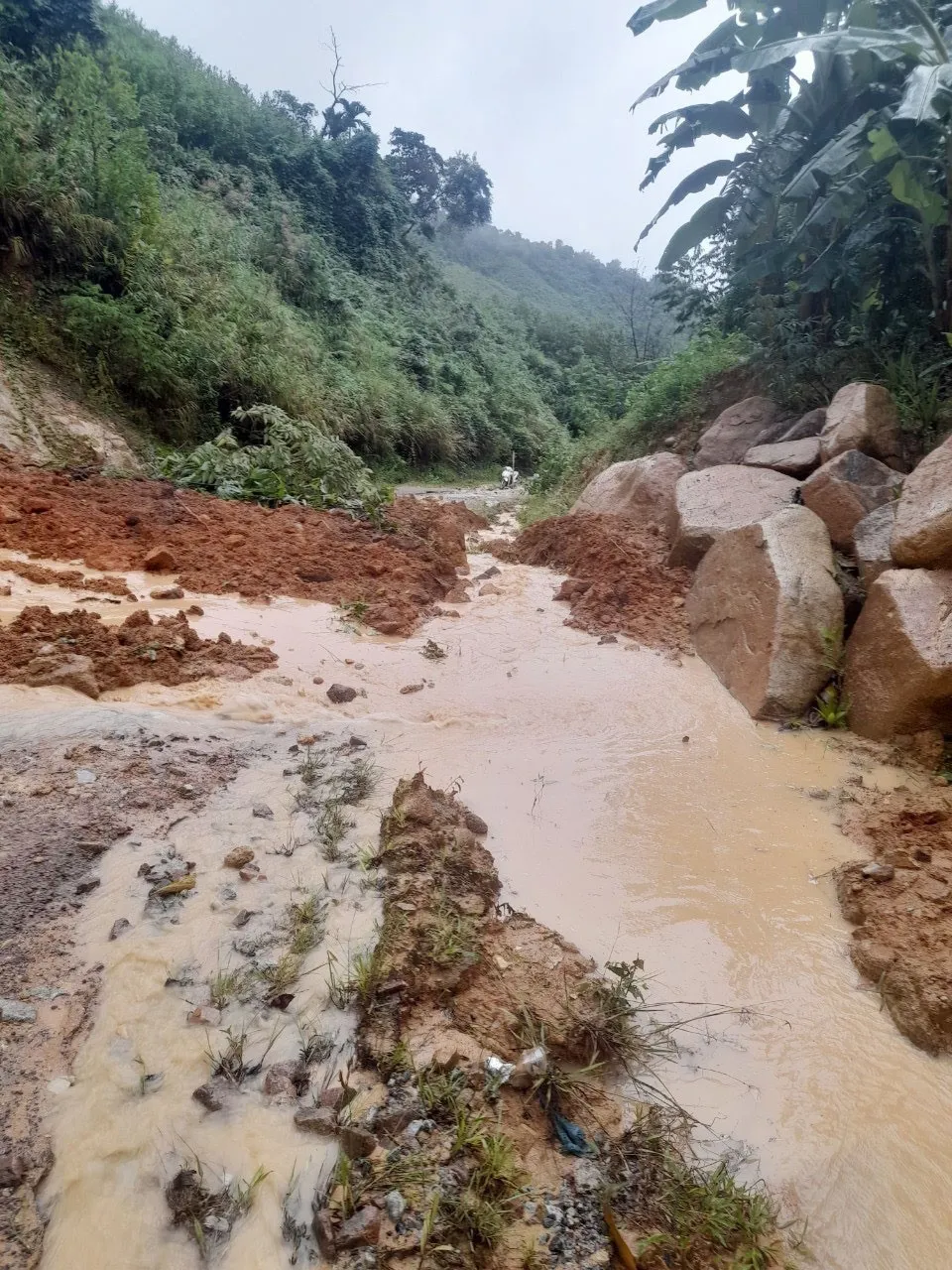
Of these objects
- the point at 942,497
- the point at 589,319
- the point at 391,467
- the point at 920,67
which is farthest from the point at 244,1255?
the point at 589,319

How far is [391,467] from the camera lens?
14125 mm

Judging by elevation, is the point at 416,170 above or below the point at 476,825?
above

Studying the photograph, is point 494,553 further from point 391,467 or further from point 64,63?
point 64,63

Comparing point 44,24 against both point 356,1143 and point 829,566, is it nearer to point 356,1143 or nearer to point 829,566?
point 829,566

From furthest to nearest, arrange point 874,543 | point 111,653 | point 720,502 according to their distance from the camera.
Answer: point 720,502, point 874,543, point 111,653

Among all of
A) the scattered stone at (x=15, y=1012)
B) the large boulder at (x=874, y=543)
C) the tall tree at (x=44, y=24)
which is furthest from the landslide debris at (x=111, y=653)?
the tall tree at (x=44, y=24)

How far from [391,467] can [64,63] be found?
807 centimetres

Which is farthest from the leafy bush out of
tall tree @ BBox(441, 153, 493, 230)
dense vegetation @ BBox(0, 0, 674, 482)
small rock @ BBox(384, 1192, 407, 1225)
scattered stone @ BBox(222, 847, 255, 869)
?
tall tree @ BBox(441, 153, 493, 230)

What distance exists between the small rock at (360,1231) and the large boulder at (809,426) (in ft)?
22.7

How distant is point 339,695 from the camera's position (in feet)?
14.1

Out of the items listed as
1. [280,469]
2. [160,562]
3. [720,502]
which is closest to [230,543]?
[160,562]

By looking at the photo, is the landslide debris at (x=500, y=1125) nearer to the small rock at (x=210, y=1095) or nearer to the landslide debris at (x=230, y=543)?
the small rock at (x=210, y=1095)

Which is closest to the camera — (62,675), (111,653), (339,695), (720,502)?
(62,675)

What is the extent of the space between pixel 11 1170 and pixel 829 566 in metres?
5.41
